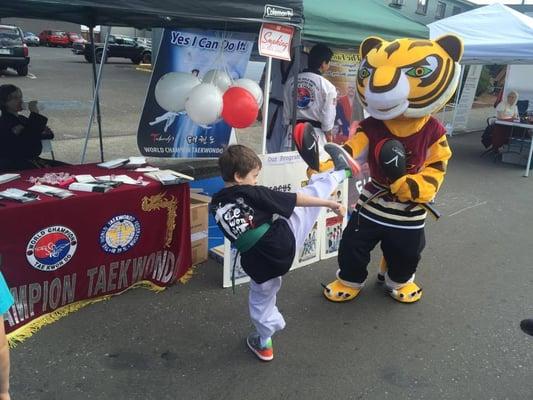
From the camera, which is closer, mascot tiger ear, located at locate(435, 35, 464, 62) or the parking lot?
mascot tiger ear, located at locate(435, 35, 464, 62)

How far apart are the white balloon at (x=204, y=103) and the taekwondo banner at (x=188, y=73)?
0.41 meters

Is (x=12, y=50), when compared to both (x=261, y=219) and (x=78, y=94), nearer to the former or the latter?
(x=78, y=94)

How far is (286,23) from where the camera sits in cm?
355

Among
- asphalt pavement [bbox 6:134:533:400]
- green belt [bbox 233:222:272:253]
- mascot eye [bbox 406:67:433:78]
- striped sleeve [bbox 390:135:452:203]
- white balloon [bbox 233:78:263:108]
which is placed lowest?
asphalt pavement [bbox 6:134:533:400]

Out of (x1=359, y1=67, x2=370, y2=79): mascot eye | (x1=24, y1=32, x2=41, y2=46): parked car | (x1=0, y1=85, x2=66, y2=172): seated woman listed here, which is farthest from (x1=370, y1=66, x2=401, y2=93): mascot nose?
(x1=24, y1=32, x2=41, y2=46): parked car

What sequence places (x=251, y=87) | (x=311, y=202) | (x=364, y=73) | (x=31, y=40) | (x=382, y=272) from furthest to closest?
(x=31, y=40) → (x=251, y=87) → (x=382, y=272) → (x=364, y=73) → (x=311, y=202)

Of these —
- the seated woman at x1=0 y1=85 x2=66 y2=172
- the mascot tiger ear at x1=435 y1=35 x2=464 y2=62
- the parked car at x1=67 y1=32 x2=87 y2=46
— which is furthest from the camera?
the parked car at x1=67 y1=32 x2=87 y2=46

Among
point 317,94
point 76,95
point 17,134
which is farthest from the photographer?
point 76,95

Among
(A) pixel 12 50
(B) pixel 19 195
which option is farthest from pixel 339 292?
(A) pixel 12 50

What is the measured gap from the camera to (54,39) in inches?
1275

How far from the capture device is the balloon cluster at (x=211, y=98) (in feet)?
13.1

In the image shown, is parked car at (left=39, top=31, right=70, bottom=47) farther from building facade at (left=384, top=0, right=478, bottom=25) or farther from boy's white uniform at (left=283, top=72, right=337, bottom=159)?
boy's white uniform at (left=283, top=72, right=337, bottom=159)

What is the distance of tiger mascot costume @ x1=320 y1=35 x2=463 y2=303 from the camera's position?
9.93 ft

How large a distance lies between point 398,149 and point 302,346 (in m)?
1.35
